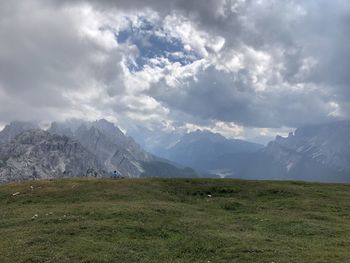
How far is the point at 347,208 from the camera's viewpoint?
2397 inches

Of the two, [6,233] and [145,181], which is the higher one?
[145,181]

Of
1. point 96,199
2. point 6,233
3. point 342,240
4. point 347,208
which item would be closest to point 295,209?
point 347,208

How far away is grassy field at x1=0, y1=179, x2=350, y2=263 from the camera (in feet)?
122

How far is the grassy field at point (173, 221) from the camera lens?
37.2m

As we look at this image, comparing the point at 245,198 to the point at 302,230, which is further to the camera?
the point at 245,198

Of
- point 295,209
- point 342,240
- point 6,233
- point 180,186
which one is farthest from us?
point 180,186

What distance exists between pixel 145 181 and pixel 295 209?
101 ft

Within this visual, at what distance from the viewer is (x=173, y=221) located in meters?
50.5

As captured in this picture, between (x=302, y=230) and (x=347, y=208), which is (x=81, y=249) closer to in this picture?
(x=302, y=230)

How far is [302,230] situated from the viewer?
46656 millimetres

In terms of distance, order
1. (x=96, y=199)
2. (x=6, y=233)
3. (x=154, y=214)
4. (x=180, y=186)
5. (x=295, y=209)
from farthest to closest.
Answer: (x=180, y=186) → (x=96, y=199) → (x=295, y=209) → (x=154, y=214) → (x=6, y=233)

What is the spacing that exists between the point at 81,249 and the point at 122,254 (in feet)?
12.9

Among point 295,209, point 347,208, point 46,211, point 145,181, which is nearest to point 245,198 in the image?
point 295,209

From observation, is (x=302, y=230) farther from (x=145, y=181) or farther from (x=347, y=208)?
(x=145, y=181)
